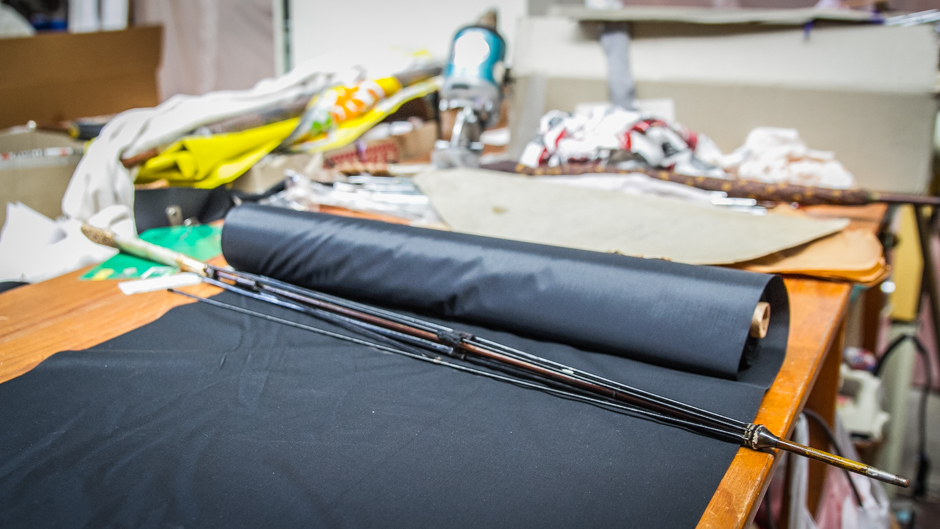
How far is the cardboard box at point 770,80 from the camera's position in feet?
4.24

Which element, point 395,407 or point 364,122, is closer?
point 395,407

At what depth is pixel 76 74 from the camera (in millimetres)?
1932

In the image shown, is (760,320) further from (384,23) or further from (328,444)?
(384,23)

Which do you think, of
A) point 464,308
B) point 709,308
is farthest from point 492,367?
point 709,308

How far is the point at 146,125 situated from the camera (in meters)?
1.25

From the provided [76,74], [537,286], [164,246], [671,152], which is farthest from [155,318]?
[76,74]

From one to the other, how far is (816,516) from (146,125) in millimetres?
1440

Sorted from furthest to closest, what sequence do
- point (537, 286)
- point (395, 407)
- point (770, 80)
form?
1. point (770, 80)
2. point (537, 286)
3. point (395, 407)

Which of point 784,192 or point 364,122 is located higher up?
point 364,122

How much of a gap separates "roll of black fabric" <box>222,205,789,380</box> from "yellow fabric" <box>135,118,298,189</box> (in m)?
0.43

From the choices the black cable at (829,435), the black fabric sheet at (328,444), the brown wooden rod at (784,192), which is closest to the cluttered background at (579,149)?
the brown wooden rod at (784,192)

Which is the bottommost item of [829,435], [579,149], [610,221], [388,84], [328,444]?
[829,435]

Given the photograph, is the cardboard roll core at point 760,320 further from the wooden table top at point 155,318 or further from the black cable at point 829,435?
the black cable at point 829,435

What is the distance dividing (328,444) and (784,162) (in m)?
1.19
